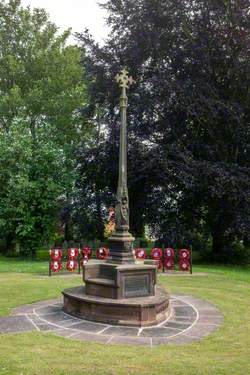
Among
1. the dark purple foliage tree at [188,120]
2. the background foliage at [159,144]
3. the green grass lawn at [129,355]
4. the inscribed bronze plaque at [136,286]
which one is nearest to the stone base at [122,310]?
the inscribed bronze plaque at [136,286]

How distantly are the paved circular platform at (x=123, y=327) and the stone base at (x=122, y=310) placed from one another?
180 millimetres

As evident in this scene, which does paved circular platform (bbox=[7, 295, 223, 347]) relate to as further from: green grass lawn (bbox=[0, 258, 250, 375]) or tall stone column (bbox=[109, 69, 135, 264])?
tall stone column (bbox=[109, 69, 135, 264])

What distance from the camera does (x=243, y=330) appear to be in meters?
9.11

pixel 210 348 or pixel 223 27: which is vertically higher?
pixel 223 27

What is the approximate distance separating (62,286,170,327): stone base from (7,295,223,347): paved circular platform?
0.18 meters

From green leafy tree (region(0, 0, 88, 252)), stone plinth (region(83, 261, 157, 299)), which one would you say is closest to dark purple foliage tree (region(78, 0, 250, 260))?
green leafy tree (region(0, 0, 88, 252))

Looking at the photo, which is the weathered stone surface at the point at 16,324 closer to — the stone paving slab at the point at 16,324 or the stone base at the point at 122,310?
the stone paving slab at the point at 16,324

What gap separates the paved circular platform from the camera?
27.5ft

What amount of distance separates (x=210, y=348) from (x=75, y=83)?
29.8 meters

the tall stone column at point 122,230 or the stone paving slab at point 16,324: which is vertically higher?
the tall stone column at point 122,230

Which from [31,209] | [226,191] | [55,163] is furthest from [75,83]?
[226,191]

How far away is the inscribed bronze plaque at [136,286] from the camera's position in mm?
10141

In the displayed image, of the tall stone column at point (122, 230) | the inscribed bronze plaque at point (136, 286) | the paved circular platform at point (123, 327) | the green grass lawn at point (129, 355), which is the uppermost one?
the tall stone column at point (122, 230)

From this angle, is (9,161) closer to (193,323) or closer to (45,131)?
(45,131)
